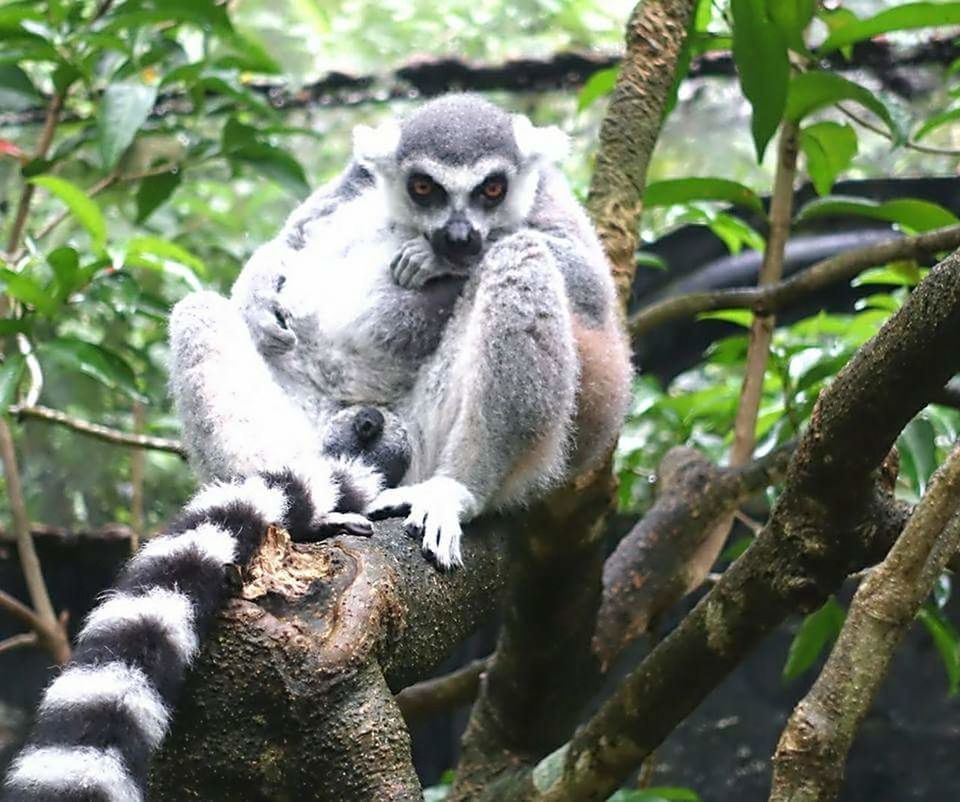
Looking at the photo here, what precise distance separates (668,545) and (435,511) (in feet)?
5.56

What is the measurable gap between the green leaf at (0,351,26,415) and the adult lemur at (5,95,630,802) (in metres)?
0.76

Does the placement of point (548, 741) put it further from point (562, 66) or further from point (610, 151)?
point (562, 66)

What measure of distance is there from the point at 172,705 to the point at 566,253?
2.05 m

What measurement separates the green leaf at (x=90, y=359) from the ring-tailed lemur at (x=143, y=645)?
173 centimetres

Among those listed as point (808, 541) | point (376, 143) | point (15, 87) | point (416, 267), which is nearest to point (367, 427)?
point (416, 267)

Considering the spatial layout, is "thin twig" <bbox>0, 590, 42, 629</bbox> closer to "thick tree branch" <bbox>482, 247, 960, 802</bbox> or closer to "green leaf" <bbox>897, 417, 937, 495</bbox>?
"thick tree branch" <bbox>482, 247, 960, 802</bbox>

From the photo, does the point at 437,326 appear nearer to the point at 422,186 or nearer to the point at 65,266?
the point at 422,186

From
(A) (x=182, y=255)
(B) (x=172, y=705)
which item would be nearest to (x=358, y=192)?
(A) (x=182, y=255)

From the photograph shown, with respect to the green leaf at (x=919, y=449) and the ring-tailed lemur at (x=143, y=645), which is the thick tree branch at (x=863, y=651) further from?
the green leaf at (x=919, y=449)

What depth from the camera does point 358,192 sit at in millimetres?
4180

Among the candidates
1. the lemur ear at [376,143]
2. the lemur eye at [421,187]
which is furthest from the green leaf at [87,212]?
the lemur eye at [421,187]

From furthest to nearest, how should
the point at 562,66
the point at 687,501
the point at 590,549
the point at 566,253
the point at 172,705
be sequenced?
1. the point at 562,66
2. the point at 687,501
3. the point at 590,549
4. the point at 566,253
5. the point at 172,705

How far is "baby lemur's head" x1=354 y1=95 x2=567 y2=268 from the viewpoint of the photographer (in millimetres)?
3738

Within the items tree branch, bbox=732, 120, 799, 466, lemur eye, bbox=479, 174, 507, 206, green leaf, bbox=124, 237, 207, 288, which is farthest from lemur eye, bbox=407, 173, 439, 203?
tree branch, bbox=732, 120, 799, 466
